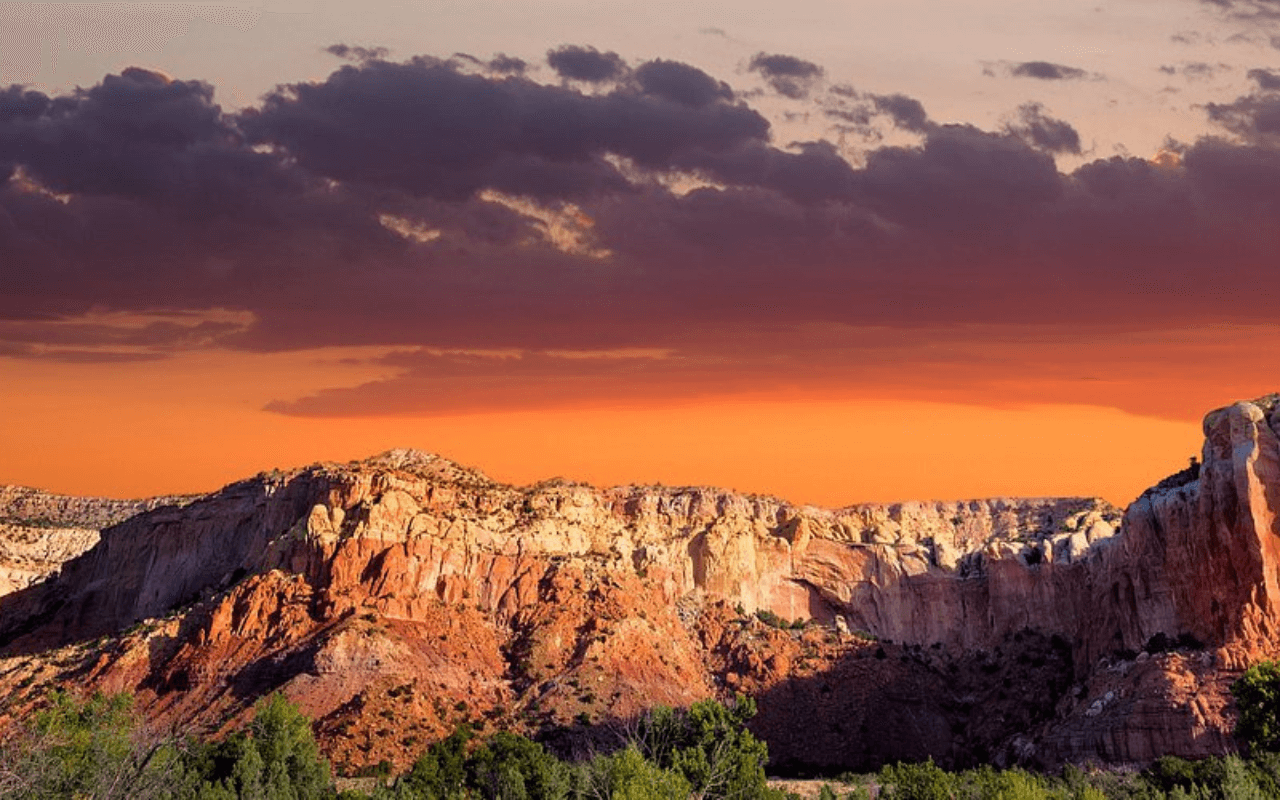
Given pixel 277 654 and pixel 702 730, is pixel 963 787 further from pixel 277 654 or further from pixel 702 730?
pixel 277 654

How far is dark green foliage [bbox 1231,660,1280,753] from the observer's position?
324ft

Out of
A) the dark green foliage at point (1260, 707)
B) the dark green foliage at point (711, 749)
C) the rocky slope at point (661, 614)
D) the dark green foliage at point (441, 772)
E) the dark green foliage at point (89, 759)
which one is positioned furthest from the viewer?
the rocky slope at point (661, 614)

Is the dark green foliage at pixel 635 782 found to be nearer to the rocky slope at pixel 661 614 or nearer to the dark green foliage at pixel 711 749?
the dark green foliage at pixel 711 749

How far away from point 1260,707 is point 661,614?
57.6m

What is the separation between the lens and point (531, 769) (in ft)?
314

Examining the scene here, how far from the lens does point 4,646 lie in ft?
525

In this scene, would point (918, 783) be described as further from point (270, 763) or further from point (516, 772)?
point (270, 763)

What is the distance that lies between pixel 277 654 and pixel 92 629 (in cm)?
4876

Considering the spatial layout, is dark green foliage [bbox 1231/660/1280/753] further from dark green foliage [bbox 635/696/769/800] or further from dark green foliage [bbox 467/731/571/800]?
dark green foliage [bbox 467/731/571/800]

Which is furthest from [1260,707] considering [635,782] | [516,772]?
[516,772]

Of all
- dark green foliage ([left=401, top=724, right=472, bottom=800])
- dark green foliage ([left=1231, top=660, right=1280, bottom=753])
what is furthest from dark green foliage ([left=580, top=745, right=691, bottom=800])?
dark green foliage ([left=1231, top=660, right=1280, bottom=753])

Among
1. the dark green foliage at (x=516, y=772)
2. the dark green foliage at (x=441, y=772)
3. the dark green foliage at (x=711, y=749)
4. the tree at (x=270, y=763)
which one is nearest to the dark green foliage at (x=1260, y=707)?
the dark green foliage at (x=711, y=749)

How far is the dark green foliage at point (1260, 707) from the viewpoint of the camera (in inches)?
3890

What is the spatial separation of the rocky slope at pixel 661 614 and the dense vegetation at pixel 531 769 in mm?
9253
